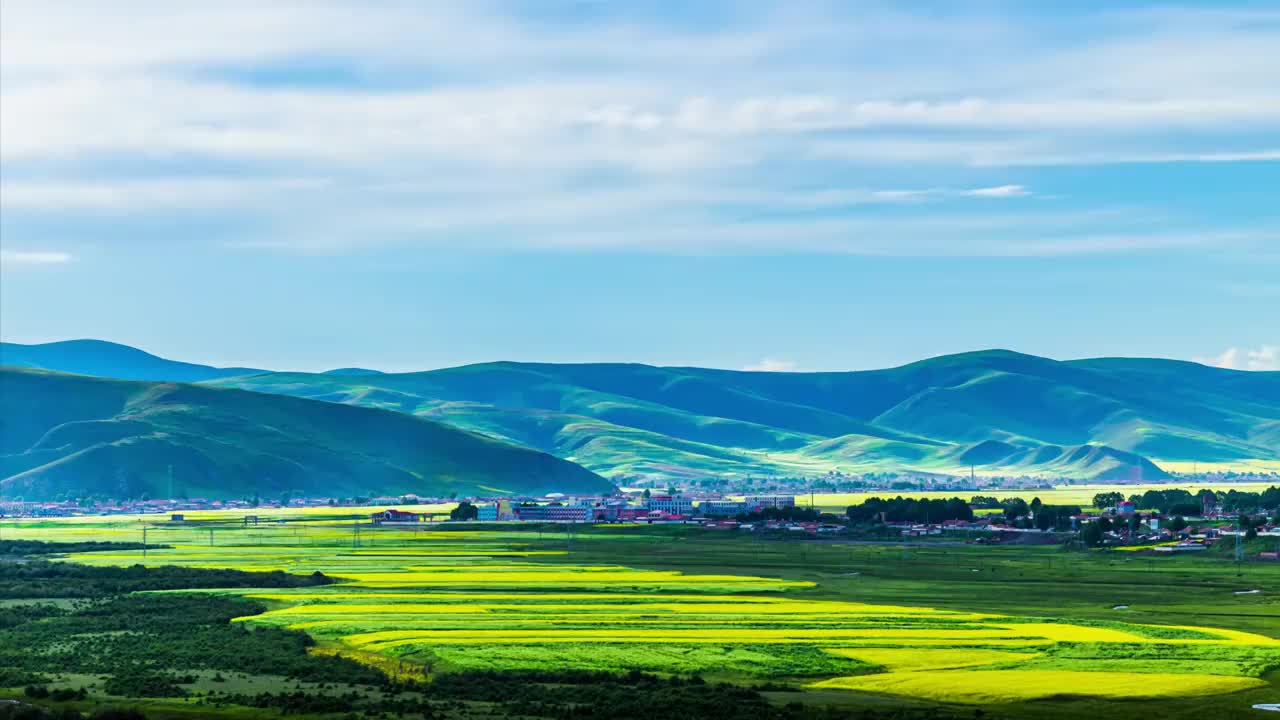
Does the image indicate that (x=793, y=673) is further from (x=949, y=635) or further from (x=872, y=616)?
(x=872, y=616)

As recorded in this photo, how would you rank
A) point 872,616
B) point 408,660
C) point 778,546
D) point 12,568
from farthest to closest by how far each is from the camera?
point 778,546 < point 12,568 < point 872,616 < point 408,660

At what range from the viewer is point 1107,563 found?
143m

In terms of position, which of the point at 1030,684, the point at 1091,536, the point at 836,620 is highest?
the point at 1091,536

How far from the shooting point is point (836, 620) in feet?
303

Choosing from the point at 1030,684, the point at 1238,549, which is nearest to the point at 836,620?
the point at 1030,684

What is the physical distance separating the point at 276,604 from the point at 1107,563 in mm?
71261

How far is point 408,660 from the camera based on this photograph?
77312 mm

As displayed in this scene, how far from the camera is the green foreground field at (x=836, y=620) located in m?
70.1

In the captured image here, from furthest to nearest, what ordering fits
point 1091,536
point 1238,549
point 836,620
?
point 1091,536 → point 1238,549 → point 836,620

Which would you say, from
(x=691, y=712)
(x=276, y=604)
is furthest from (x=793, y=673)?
(x=276, y=604)

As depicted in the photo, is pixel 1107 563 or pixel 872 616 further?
pixel 1107 563

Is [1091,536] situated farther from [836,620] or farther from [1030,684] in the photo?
[1030,684]

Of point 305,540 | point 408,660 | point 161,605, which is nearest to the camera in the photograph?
point 408,660

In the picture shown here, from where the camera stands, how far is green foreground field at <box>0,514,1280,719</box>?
230 ft
